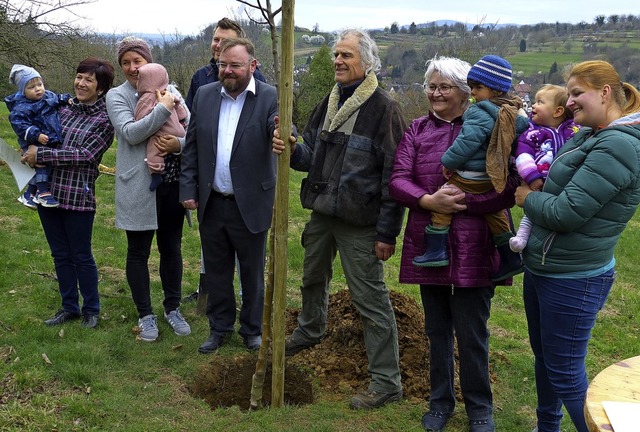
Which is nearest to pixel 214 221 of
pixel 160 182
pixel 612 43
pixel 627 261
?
pixel 160 182

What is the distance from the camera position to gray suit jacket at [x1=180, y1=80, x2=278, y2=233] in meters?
4.54

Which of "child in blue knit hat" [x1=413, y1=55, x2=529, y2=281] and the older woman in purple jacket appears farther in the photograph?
the older woman in purple jacket

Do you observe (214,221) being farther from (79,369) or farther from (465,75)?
(465,75)

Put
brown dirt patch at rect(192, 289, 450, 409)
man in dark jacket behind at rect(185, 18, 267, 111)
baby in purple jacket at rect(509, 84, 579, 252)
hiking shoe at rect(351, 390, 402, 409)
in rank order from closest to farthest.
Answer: baby in purple jacket at rect(509, 84, 579, 252), hiking shoe at rect(351, 390, 402, 409), brown dirt patch at rect(192, 289, 450, 409), man in dark jacket behind at rect(185, 18, 267, 111)

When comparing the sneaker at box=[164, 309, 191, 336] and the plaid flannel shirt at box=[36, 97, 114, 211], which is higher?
the plaid flannel shirt at box=[36, 97, 114, 211]

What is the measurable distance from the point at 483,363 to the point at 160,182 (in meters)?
2.70

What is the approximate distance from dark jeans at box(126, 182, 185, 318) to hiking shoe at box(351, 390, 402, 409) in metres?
A: 1.97

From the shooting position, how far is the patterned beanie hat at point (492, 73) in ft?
11.0

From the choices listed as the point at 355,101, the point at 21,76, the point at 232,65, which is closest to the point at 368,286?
the point at 355,101

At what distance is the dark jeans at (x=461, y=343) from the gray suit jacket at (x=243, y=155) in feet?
4.80

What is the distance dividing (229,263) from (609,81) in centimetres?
303

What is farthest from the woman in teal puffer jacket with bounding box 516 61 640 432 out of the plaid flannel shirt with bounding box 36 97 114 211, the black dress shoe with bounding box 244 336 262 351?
the plaid flannel shirt with bounding box 36 97 114 211

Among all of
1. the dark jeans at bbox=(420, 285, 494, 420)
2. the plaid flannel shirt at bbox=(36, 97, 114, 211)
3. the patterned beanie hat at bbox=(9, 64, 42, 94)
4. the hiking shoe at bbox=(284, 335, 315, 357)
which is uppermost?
the patterned beanie hat at bbox=(9, 64, 42, 94)

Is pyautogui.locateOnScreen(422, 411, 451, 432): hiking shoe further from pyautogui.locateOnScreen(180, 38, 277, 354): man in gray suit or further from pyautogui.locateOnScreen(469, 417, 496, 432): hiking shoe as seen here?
pyautogui.locateOnScreen(180, 38, 277, 354): man in gray suit
